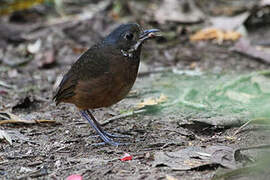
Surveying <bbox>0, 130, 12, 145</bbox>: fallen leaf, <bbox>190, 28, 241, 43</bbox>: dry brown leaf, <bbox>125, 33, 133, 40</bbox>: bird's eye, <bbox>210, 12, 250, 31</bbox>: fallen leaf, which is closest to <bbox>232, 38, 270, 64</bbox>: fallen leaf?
<bbox>190, 28, 241, 43</bbox>: dry brown leaf

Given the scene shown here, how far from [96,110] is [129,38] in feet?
4.44

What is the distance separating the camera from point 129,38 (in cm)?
438

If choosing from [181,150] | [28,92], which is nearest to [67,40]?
[28,92]

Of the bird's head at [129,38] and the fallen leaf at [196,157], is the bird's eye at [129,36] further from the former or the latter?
the fallen leaf at [196,157]

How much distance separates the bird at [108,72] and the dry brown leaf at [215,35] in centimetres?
391

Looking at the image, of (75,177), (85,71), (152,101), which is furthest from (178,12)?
(75,177)

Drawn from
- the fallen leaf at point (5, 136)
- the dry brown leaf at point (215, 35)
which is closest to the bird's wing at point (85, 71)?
the fallen leaf at point (5, 136)

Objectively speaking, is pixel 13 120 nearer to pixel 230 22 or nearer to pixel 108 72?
pixel 108 72

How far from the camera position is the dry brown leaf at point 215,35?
8.07 m

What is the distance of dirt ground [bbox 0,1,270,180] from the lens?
12.0 feet

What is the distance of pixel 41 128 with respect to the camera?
482 cm

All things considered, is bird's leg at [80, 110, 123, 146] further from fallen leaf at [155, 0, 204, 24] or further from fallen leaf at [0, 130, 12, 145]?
fallen leaf at [155, 0, 204, 24]

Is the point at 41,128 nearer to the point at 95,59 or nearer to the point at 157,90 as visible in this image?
the point at 95,59

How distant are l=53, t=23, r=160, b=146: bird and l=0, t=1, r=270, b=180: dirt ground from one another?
0.41 m
